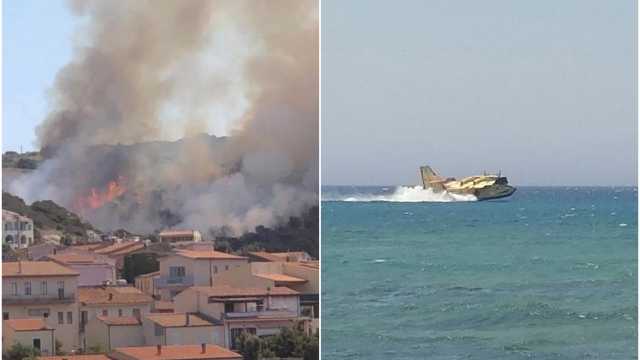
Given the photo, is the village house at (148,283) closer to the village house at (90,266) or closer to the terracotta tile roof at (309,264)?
the village house at (90,266)

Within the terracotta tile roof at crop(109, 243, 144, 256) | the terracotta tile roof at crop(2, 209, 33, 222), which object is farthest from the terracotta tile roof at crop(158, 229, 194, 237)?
the terracotta tile roof at crop(2, 209, 33, 222)

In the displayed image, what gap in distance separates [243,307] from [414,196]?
1.21 m

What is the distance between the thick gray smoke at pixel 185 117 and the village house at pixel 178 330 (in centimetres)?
48

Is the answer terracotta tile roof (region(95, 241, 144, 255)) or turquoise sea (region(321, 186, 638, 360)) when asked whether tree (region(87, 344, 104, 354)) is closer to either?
terracotta tile roof (region(95, 241, 144, 255))

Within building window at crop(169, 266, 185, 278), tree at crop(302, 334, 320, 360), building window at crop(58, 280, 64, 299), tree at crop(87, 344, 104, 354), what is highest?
building window at crop(169, 266, 185, 278)

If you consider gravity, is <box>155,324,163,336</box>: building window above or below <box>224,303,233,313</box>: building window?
below

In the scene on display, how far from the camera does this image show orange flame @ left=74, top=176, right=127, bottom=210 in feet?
23.1

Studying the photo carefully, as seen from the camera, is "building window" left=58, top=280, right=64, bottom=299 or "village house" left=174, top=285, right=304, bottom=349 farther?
"village house" left=174, top=285, right=304, bottom=349

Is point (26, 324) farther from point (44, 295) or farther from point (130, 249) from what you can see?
point (130, 249)

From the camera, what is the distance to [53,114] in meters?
6.95

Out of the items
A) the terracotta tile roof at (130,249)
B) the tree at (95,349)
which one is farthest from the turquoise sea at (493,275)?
the tree at (95,349)

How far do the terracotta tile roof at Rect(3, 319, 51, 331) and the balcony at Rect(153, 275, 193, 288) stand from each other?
0.64 meters

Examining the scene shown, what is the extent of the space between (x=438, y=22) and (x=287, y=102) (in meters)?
1.02

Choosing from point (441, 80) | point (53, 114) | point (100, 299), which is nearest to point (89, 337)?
point (100, 299)
